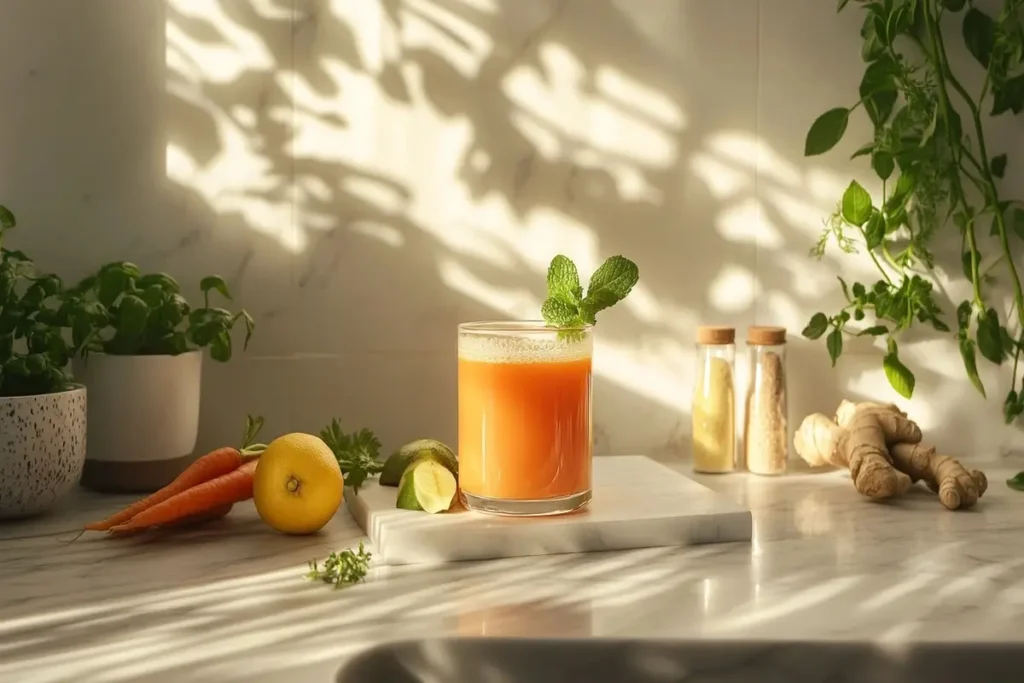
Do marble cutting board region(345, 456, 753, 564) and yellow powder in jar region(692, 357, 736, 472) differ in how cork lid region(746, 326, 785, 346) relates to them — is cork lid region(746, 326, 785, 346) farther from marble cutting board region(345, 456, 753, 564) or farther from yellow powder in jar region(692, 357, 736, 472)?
marble cutting board region(345, 456, 753, 564)

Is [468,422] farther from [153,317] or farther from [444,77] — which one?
[444,77]

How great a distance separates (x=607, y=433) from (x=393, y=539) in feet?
1.95

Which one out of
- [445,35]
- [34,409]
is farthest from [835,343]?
[34,409]

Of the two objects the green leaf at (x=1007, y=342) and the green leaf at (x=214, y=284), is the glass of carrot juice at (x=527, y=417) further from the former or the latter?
the green leaf at (x=1007, y=342)

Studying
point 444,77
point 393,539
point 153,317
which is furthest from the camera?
point 444,77

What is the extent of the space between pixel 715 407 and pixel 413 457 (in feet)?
1.62

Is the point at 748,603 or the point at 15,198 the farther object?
the point at 15,198

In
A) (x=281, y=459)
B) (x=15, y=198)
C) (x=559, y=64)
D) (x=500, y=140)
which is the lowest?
(x=281, y=459)

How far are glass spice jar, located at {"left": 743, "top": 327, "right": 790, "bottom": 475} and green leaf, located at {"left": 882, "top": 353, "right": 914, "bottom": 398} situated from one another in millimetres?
191

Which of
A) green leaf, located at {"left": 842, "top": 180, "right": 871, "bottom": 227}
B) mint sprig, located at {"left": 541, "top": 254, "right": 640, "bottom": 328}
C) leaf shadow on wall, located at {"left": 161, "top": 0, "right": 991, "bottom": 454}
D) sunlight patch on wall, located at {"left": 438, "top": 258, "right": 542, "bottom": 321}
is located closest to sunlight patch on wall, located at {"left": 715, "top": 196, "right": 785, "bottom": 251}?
leaf shadow on wall, located at {"left": 161, "top": 0, "right": 991, "bottom": 454}

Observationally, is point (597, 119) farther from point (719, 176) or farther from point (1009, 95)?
A: point (1009, 95)

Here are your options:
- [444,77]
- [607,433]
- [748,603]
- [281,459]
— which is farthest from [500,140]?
[748,603]

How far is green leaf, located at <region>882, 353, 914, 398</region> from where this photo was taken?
163 cm

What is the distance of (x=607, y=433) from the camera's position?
5.37ft
